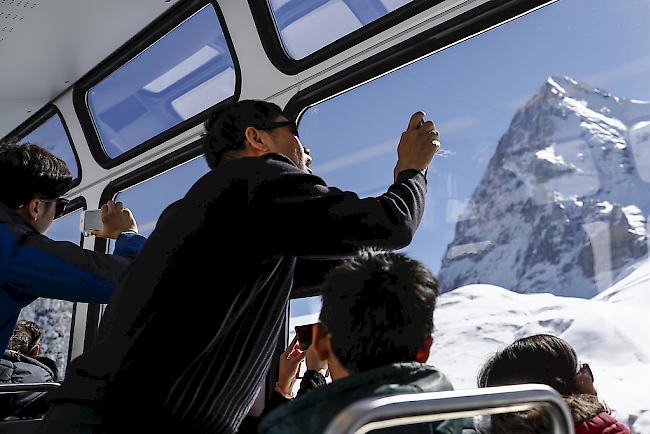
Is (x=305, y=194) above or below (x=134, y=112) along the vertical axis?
below

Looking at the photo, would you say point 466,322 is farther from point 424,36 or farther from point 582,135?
point 424,36

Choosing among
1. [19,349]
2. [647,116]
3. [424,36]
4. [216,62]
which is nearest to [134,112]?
[216,62]

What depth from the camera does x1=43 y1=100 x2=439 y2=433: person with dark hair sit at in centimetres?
113

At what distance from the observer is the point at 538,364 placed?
1.73 metres

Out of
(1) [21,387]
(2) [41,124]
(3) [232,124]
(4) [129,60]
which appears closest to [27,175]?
(3) [232,124]

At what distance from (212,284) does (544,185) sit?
134 cm

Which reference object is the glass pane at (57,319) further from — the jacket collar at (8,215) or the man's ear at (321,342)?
the man's ear at (321,342)

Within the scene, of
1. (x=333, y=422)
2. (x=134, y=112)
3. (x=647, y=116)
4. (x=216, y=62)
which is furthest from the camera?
(x=134, y=112)

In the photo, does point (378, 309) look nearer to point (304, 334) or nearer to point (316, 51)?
point (304, 334)

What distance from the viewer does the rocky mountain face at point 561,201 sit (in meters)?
1.99

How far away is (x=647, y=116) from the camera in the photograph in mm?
1976

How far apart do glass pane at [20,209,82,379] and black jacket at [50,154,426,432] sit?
11.8 feet

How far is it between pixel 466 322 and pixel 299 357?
57 cm

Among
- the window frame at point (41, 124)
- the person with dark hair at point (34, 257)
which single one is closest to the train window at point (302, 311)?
the person with dark hair at point (34, 257)
